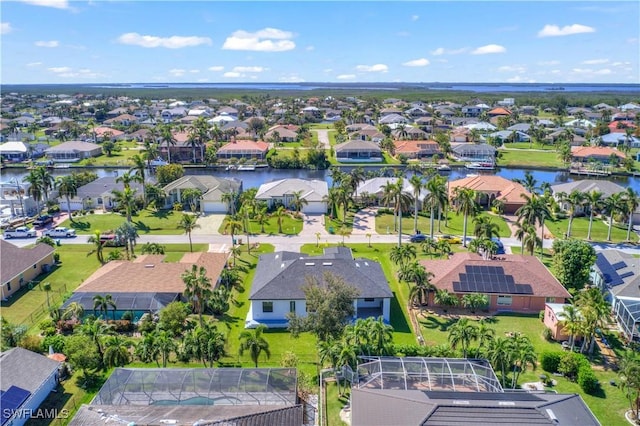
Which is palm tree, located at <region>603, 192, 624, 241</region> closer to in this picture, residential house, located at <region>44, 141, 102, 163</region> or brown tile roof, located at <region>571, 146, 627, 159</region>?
brown tile roof, located at <region>571, 146, 627, 159</region>

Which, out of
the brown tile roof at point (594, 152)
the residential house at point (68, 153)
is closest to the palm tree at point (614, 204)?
the brown tile roof at point (594, 152)

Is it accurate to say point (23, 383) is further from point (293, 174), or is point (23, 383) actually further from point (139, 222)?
point (293, 174)

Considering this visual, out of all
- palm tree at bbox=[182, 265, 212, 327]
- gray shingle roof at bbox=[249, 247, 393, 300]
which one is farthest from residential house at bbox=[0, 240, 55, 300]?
gray shingle roof at bbox=[249, 247, 393, 300]

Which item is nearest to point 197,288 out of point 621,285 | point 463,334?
point 463,334

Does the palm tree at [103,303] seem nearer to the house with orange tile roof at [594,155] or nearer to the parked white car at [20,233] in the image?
the parked white car at [20,233]

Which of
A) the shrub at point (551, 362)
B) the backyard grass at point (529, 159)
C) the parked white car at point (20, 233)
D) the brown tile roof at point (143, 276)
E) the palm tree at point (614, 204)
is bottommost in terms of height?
the shrub at point (551, 362)

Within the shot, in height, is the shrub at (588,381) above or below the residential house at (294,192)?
below

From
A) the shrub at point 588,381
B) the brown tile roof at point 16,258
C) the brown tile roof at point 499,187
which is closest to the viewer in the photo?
the shrub at point 588,381

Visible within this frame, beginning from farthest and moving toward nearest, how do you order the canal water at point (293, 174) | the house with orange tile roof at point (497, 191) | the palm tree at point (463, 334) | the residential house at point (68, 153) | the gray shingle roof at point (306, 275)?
1. the residential house at point (68, 153)
2. the canal water at point (293, 174)
3. the house with orange tile roof at point (497, 191)
4. the gray shingle roof at point (306, 275)
5. the palm tree at point (463, 334)
